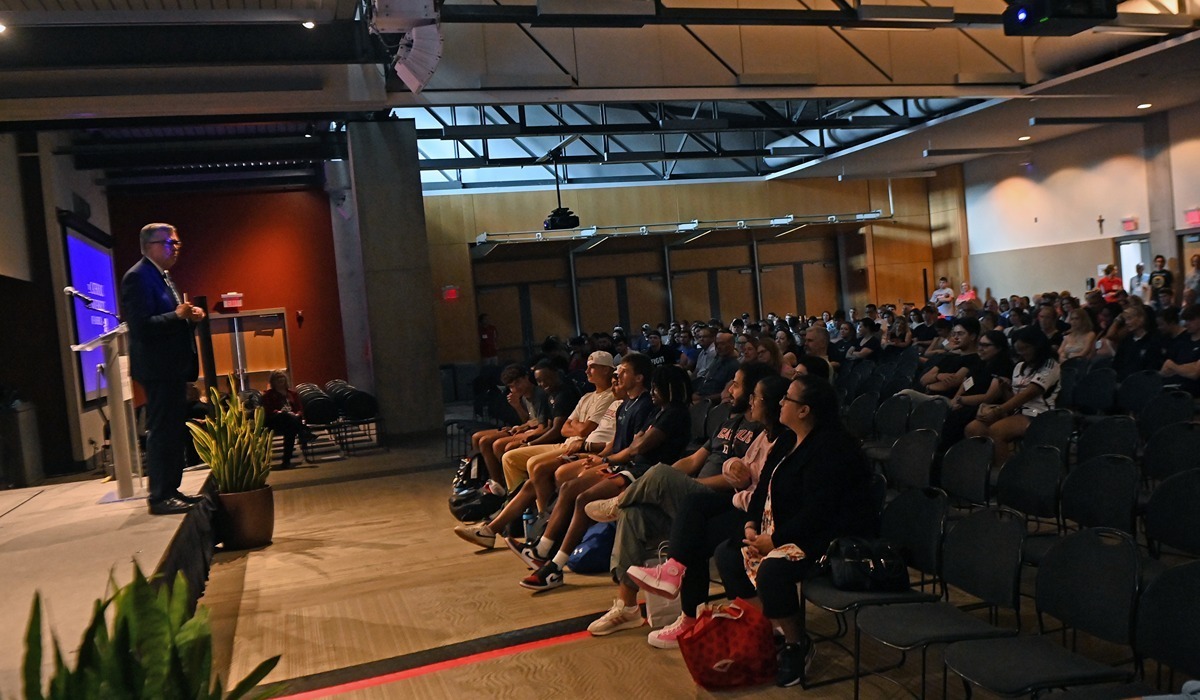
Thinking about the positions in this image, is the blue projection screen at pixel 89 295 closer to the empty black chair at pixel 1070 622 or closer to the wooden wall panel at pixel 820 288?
the empty black chair at pixel 1070 622

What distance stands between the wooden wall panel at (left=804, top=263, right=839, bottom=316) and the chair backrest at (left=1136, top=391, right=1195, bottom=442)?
16.2m

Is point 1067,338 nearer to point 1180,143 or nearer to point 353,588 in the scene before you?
point 353,588

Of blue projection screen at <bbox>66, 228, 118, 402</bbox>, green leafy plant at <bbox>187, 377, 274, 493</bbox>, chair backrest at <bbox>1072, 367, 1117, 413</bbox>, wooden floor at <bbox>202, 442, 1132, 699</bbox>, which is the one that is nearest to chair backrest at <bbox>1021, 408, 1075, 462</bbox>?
chair backrest at <bbox>1072, 367, 1117, 413</bbox>

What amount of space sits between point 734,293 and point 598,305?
3315mm

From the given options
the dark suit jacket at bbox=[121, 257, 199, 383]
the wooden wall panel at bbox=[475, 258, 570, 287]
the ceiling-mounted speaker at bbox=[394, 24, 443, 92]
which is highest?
the ceiling-mounted speaker at bbox=[394, 24, 443, 92]

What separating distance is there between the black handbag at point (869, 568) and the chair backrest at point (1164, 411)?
8.59 ft

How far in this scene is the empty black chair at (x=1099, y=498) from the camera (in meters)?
3.64

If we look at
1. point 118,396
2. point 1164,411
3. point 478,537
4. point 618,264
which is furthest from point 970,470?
point 618,264

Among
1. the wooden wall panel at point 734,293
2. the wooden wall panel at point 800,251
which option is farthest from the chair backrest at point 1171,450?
the wooden wall panel at point 800,251

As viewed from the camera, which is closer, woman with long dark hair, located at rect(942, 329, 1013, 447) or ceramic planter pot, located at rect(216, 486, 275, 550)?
woman with long dark hair, located at rect(942, 329, 1013, 447)

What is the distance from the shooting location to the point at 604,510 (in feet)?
16.5

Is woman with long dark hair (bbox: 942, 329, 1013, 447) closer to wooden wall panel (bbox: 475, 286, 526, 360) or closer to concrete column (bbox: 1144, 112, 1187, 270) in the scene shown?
concrete column (bbox: 1144, 112, 1187, 270)

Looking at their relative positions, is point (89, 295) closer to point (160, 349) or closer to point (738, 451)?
point (160, 349)

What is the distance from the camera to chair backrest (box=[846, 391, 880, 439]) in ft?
22.8
